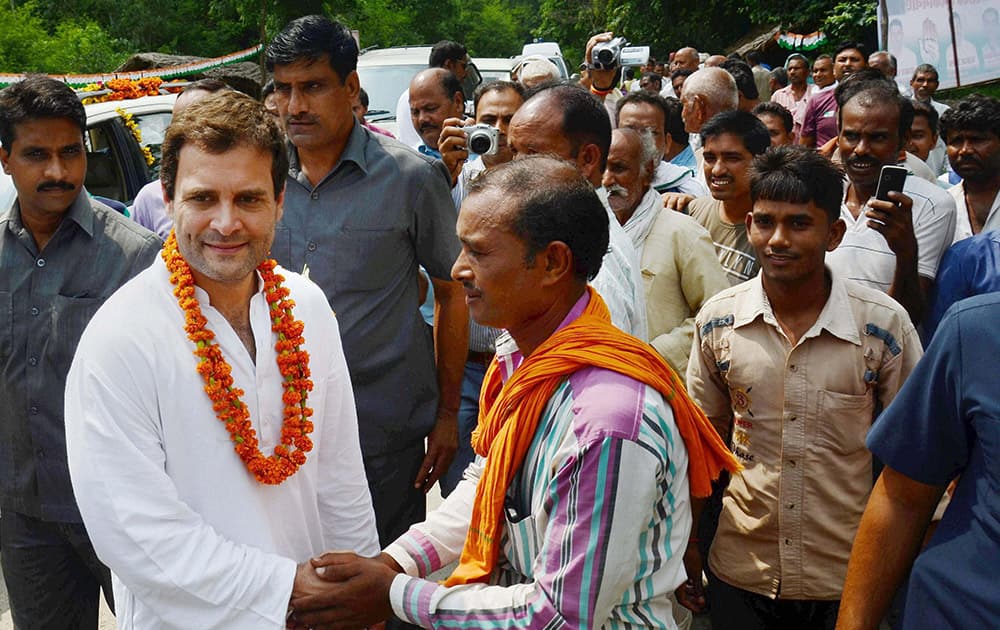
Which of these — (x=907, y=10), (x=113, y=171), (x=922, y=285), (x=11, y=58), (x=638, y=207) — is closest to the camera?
(x=922, y=285)

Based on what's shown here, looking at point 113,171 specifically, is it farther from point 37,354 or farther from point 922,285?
point 922,285

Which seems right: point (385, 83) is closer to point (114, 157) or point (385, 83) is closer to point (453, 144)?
point (114, 157)

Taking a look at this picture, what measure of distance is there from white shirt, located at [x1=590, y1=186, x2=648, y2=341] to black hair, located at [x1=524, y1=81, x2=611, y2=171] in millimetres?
419

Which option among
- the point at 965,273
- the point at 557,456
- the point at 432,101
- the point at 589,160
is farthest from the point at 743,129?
the point at 557,456

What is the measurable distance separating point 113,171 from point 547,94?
469cm

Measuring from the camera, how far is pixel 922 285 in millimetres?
3705

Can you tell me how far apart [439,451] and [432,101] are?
290 centimetres

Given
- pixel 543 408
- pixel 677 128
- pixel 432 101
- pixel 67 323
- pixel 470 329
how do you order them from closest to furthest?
1. pixel 543 408
2. pixel 67 323
3. pixel 470 329
4. pixel 432 101
5. pixel 677 128

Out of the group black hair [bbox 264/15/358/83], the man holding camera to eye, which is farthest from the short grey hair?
black hair [bbox 264/15/358/83]

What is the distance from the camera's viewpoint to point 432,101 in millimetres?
5863

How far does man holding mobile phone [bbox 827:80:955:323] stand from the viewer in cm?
346

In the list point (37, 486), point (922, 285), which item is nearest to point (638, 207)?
point (922, 285)

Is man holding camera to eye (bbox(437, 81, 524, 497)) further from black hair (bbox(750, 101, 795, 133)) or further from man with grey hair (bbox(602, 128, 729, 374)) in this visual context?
black hair (bbox(750, 101, 795, 133))

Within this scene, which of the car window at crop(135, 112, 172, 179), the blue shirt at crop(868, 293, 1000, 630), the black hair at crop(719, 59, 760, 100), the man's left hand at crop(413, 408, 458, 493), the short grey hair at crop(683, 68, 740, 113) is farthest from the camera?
the black hair at crop(719, 59, 760, 100)
